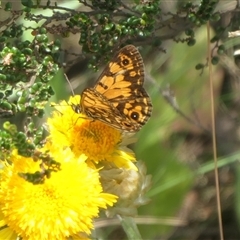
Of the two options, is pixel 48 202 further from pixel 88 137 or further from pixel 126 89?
pixel 126 89

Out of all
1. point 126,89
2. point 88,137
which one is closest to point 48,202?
point 88,137

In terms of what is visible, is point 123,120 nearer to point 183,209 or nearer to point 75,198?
point 75,198

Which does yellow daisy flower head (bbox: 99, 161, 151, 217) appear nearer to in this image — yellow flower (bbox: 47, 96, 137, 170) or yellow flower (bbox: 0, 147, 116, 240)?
yellow flower (bbox: 47, 96, 137, 170)

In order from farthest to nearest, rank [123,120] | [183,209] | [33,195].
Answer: [183,209] → [123,120] → [33,195]

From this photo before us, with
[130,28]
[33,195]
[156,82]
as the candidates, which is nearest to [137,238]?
[33,195]

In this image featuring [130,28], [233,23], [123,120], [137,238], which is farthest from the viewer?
[233,23]

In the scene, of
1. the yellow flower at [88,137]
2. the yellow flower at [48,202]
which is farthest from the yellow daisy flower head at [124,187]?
the yellow flower at [48,202]

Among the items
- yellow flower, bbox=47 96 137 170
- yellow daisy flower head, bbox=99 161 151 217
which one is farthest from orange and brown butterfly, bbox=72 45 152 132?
yellow daisy flower head, bbox=99 161 151 217
